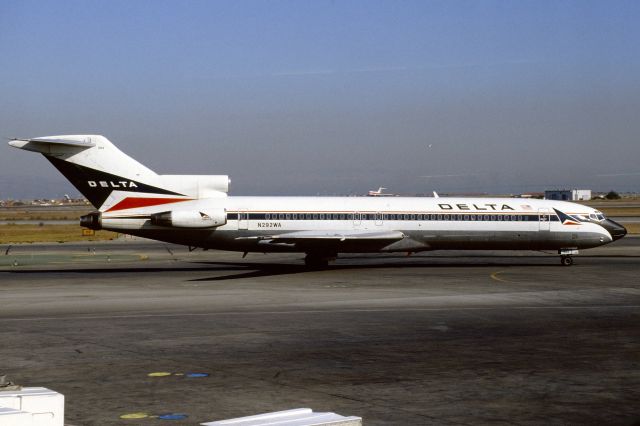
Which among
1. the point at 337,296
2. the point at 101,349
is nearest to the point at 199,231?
the point at 337,296

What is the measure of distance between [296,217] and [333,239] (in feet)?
7.49

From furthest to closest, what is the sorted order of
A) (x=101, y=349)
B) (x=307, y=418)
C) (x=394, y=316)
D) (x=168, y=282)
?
(x=168, y=282)
(x=394, y=316)
(x=101, y=349)
(x=307, y=418)

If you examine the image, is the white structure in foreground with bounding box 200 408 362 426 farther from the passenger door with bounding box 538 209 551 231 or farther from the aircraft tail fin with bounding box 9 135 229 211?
the passenger door with bounding box 538 209 551 231

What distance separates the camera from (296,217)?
37000 mm

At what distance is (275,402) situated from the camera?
1221cm

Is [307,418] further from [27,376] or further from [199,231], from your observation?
[199,231]

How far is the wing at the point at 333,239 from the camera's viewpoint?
34906mm

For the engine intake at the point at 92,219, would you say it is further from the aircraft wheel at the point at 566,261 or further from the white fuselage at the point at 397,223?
the aircraft wheel at the point at 566,261

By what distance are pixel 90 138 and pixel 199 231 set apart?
6097 mm

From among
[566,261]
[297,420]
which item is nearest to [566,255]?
[566,261]

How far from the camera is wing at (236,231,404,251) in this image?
3491 centimetres

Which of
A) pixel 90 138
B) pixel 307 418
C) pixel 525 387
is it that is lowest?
pixel 525 387

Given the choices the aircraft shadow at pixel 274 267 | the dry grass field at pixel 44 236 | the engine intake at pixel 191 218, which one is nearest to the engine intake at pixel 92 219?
the engine intake at pixel 191 218

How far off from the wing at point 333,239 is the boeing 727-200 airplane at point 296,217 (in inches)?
1.8
